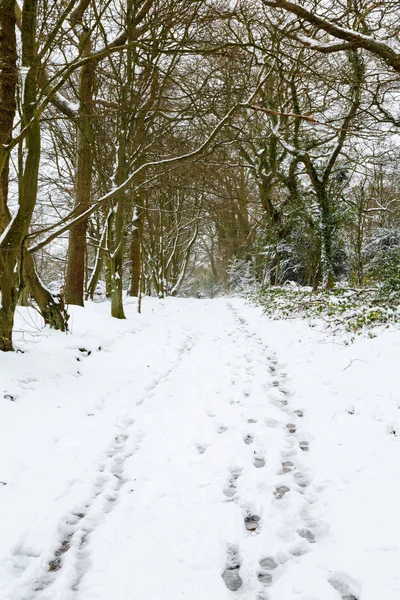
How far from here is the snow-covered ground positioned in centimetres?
187

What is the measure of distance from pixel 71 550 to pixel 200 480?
3.34ft

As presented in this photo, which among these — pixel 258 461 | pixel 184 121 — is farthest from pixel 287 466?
pixel 184 121

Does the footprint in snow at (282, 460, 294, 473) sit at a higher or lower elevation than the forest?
lower

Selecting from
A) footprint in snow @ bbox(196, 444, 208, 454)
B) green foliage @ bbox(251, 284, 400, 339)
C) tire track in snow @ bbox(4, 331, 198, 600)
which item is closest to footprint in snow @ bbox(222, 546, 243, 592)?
tire track in snow @ bbox(4, 331, 198, 600)

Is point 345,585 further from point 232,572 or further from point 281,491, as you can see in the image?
point 281,491

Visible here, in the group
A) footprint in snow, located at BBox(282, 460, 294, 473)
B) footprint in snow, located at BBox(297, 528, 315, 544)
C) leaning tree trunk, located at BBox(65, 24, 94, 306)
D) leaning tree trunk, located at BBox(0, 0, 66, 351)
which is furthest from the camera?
leaning tree trunk, located at BBox(65, 24, 94, 306)

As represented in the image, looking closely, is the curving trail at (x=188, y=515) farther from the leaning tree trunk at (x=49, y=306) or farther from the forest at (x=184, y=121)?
the leaning tree trunk at (x=49, y=306)

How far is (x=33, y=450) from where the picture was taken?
3.04 metres

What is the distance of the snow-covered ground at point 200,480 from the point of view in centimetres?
187

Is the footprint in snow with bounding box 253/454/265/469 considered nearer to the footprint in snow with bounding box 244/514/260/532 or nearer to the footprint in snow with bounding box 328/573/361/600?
the footprint in snow with bounding box 244/514/260/532

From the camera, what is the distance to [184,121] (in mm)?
9773

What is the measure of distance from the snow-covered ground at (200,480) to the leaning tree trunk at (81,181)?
4367 millimetres

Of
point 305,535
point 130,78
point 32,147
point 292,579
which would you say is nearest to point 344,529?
point 305,535

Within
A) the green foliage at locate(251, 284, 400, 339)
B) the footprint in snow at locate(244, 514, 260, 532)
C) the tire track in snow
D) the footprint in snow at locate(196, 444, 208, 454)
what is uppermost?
the green foliage at locate(251, 284, 400, 339)
